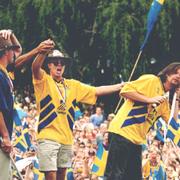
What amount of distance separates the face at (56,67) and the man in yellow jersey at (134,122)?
72cm

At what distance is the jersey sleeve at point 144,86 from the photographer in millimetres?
12664

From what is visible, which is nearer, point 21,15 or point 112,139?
point 112,139

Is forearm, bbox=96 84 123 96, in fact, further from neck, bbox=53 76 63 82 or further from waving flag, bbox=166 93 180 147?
waving flag, bbox=166 93 180 147

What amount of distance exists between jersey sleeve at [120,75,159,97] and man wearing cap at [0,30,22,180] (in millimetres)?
2282

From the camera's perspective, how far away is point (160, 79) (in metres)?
12.9

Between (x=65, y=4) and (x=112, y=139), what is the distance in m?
16.8

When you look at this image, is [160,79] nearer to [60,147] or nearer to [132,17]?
[60,147]

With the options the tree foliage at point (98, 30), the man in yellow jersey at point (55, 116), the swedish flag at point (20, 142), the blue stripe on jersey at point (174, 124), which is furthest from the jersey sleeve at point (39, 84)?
the tree foliage at point (98, 30)

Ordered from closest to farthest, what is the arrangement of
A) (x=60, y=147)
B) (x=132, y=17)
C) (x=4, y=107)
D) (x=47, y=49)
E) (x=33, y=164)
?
(x=4, y=107), (x=47, y=49), (x=60, y=147), (x=33, y=164), (x=132, y=17)

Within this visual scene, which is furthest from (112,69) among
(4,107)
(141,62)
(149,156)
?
(4,107)

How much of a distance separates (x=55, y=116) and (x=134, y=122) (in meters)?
0.88

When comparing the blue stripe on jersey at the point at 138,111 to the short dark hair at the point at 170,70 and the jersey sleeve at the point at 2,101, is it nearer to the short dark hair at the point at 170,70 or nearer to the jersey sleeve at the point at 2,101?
the short dark hair at the point at 170,70

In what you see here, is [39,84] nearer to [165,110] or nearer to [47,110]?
[47,110]

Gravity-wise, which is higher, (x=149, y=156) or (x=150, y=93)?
(x=150, y=93)
